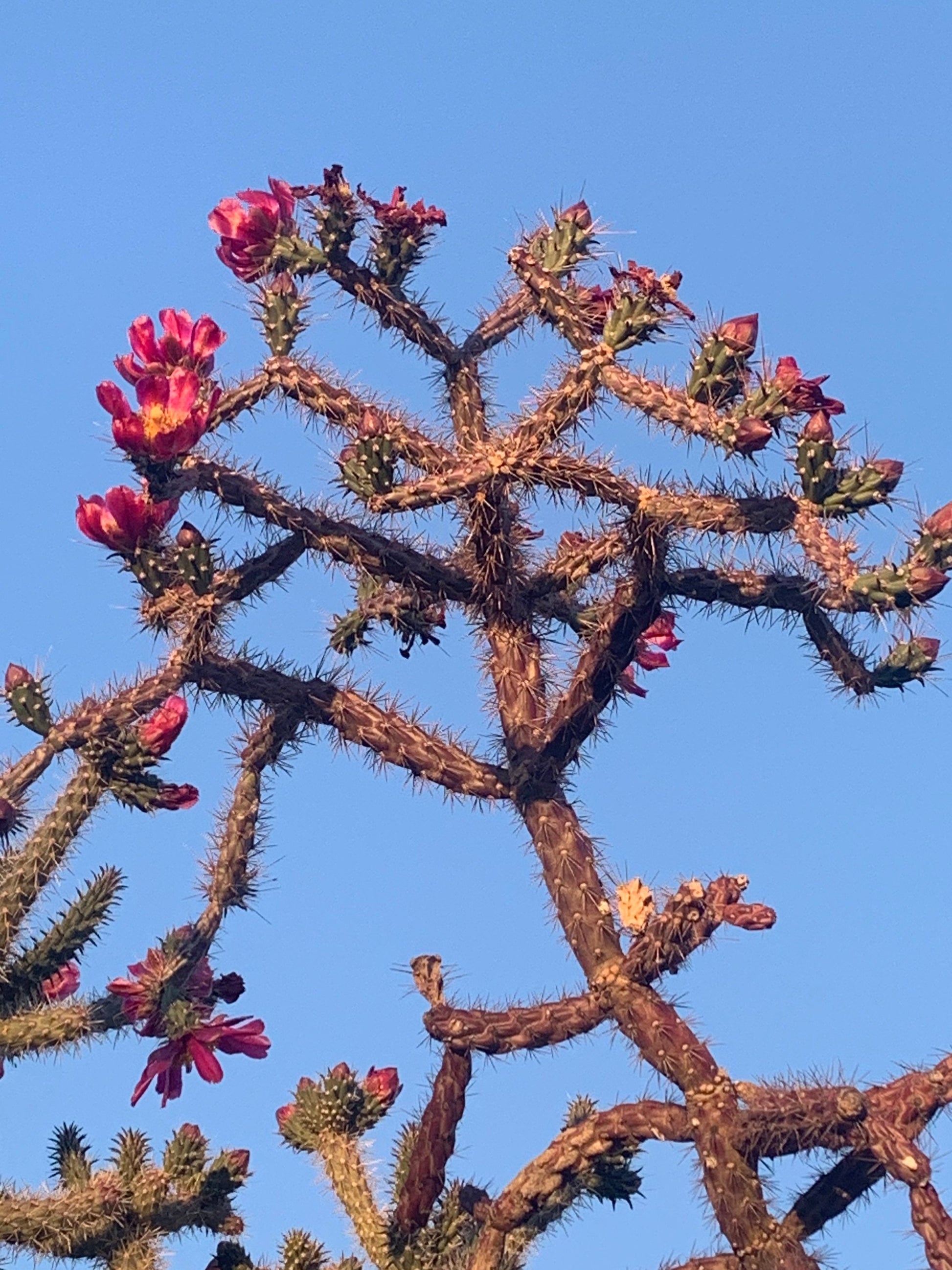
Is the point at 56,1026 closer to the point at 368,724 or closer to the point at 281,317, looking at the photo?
the point at 368,724

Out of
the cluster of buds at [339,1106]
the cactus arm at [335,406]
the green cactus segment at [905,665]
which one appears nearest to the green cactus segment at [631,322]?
the cactus arm at [335,406]

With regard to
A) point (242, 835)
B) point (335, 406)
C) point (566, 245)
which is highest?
point (566, 245)

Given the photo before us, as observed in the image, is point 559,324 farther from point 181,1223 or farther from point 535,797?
point 181,1223

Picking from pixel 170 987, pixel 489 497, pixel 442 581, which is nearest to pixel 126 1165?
pixel 170 987

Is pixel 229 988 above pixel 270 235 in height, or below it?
below

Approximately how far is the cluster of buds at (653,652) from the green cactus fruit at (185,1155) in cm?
196

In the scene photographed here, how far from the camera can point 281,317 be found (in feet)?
16.9

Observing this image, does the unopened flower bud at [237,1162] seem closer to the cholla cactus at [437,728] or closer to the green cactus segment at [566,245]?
the cholla cactus at [437,728]

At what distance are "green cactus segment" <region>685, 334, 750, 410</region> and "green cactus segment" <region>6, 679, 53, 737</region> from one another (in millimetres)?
2015

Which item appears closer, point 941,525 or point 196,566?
point 941,525

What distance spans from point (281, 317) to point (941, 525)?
2194mm

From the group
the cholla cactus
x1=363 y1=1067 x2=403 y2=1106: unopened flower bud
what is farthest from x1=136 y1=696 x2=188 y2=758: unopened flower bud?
x1=363 y1=1067 x2=403 y2=1106: unopened flower bud

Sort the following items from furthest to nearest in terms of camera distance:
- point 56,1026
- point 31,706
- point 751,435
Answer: point 56,1026
point 31,706
point 751,435

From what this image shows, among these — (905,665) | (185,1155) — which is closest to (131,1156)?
(185,1155)
